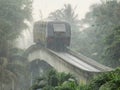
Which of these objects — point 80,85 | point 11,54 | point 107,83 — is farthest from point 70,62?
point 107,83

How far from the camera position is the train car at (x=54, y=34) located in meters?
46.9

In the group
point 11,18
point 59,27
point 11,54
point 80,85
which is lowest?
point 11,54

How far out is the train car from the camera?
46.9 meters

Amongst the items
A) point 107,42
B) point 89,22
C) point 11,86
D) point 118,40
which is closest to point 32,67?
point 11,86

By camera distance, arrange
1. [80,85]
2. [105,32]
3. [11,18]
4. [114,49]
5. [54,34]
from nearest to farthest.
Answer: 1. [80,85]
2. [114,49]
3. [54,34]
4. [105,32]
5. [11,18]

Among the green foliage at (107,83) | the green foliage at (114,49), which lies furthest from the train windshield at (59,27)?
the green foliage at (107,83)

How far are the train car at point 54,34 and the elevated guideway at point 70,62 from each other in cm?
122

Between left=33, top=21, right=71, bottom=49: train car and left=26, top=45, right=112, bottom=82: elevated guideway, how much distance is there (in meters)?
1.22

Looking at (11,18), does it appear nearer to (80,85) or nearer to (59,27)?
(59,27)

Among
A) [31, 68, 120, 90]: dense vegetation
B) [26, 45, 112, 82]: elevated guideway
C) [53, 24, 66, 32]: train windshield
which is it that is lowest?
[26, 45, 112, 82]: elevated guideway

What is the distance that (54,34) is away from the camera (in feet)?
155

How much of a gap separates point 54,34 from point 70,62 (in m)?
9.68

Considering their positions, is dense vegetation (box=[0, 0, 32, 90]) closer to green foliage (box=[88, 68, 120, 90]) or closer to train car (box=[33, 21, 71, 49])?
train car (box=[33, 21, 71, 49])

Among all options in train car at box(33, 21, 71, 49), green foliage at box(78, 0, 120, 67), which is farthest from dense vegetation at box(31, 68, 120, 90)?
train car at box(33, 21, 71, 49)
